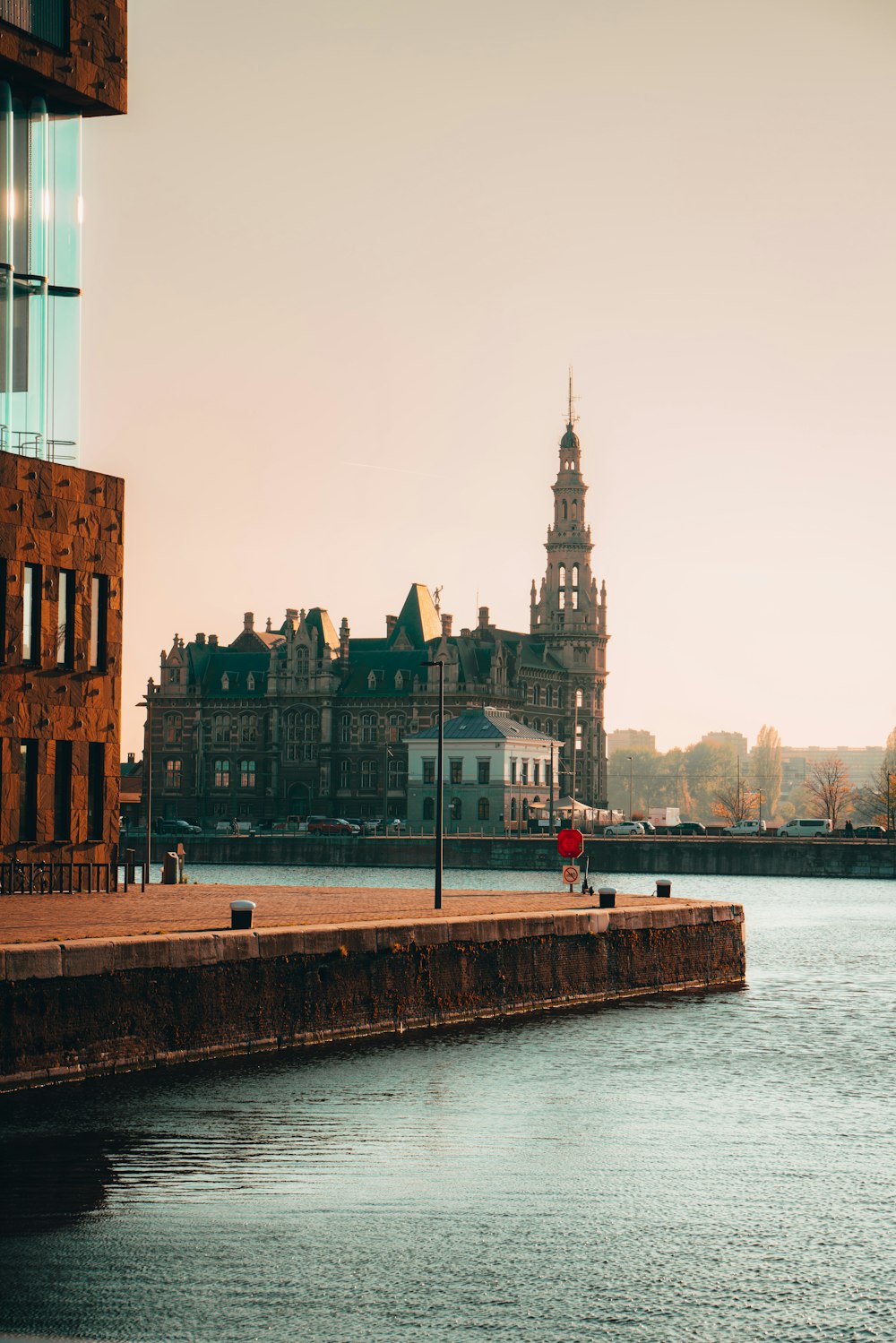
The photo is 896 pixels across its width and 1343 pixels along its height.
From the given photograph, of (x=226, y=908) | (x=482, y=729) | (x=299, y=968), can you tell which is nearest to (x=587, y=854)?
(x=482, y=729)

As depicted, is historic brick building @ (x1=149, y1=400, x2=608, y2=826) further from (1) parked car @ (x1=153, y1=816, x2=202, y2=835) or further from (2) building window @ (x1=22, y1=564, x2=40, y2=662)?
(2) building window @ (x1=22, y1=564, x2=40, y2=662)

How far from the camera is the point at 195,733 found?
190 metres

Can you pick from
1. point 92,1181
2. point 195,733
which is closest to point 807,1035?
point 92,1181

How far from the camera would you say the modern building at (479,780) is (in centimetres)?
16712

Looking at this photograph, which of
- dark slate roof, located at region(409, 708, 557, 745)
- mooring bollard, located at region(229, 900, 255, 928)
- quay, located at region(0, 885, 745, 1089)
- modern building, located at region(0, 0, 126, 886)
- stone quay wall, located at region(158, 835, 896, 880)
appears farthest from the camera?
dark slate roof, located at region(409, 708, 557, 745)

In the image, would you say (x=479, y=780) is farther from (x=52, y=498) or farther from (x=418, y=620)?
(x=52, y=498)

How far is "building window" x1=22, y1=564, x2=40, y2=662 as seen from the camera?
48.3 m

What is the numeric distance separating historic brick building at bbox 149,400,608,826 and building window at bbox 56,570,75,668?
425 ft

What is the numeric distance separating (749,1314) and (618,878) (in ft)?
379

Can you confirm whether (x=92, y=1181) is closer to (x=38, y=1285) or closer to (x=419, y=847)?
(x=38, y=1285)

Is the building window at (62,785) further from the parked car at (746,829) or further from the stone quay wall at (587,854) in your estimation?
the parked car at (746,829)

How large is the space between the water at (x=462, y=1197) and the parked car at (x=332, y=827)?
126m

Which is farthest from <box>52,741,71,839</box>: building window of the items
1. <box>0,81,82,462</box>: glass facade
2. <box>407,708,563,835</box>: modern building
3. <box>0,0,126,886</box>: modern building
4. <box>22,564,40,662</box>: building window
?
<box>407,708,563,835</box>: modern building

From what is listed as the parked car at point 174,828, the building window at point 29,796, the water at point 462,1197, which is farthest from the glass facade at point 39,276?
the parked car at point 174,828
